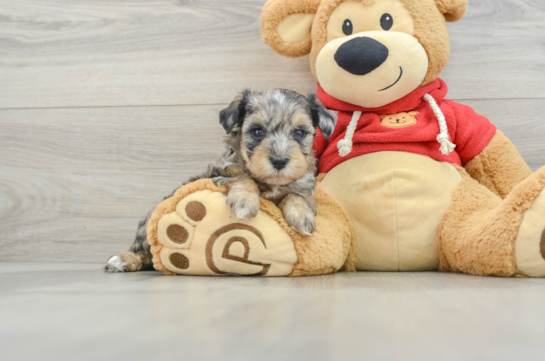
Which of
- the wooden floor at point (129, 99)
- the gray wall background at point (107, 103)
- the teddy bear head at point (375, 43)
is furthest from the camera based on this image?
the gray wall background at point (107, 103)

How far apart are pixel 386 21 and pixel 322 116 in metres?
0.42

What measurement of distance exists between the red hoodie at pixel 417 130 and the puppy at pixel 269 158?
0.11 metres

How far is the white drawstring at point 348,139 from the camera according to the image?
1544 millimetres

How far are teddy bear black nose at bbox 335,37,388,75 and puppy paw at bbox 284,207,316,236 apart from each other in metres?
0.55

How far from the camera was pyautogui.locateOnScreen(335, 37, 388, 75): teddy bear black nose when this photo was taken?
1.42 m

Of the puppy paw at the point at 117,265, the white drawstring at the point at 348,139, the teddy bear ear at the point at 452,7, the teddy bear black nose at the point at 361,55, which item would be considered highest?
the teddy bear ear at the point at 452,7

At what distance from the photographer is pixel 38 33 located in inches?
85.9

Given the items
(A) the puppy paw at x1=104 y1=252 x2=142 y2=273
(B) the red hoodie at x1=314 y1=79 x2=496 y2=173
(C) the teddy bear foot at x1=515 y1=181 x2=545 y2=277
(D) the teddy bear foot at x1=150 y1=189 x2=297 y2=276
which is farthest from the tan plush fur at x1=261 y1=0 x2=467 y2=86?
(A) the puppy paw at x1=104 y1=252 x2=142 y2=273

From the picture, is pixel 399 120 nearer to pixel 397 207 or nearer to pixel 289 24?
pixel 397 207

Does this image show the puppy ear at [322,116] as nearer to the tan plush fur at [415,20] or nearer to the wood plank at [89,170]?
the tan plush fur at [415,20]

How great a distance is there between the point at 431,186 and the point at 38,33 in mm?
2135

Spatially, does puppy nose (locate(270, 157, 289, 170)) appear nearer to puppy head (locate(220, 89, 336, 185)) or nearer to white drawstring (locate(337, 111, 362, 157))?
puppy head (locate(220, 89, 336, 185))

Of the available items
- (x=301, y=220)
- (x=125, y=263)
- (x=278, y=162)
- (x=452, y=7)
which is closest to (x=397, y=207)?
(x=301, y=220)

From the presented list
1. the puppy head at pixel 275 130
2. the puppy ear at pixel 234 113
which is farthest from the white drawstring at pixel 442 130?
the puppy ear at pixel 234 113
